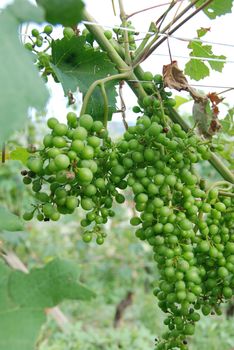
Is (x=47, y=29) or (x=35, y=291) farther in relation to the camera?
(x=47, y=29)

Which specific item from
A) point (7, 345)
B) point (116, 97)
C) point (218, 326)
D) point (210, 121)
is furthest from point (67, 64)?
point (218, 326)

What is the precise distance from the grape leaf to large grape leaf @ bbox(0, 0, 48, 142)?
0.80 m

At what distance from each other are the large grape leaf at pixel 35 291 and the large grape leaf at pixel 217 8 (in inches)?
30.8

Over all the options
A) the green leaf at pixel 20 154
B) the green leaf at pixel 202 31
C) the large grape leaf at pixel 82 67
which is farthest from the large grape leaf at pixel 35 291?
the green leaf at pixel 202 31

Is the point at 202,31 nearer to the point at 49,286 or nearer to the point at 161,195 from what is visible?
the point at 161,195

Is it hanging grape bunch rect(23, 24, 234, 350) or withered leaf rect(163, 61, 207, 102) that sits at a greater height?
withered leaf rect(163, 61, 207, 102)

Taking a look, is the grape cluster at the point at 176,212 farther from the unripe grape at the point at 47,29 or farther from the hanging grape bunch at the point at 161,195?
the unripe grape at the point at 47,29

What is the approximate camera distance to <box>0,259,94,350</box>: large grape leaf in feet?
2.08

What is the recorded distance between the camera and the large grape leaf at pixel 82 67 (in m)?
1.05

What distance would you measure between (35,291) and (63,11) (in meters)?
0.31

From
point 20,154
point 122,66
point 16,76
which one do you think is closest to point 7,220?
point 16,76

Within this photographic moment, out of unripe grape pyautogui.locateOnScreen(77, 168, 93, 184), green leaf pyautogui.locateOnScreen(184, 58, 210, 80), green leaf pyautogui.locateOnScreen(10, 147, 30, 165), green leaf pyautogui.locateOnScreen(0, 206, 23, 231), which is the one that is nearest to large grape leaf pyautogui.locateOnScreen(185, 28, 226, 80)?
green leaf pyautogui.locateOnScreen(184, 58, 210, 80)

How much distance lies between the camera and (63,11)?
60cm

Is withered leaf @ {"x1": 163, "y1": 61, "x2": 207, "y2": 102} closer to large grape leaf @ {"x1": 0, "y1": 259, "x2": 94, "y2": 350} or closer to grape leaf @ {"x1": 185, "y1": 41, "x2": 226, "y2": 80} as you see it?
grape leaf @ {"x1": 185, "y1": 41, "x2": 226, "y2": 80}
